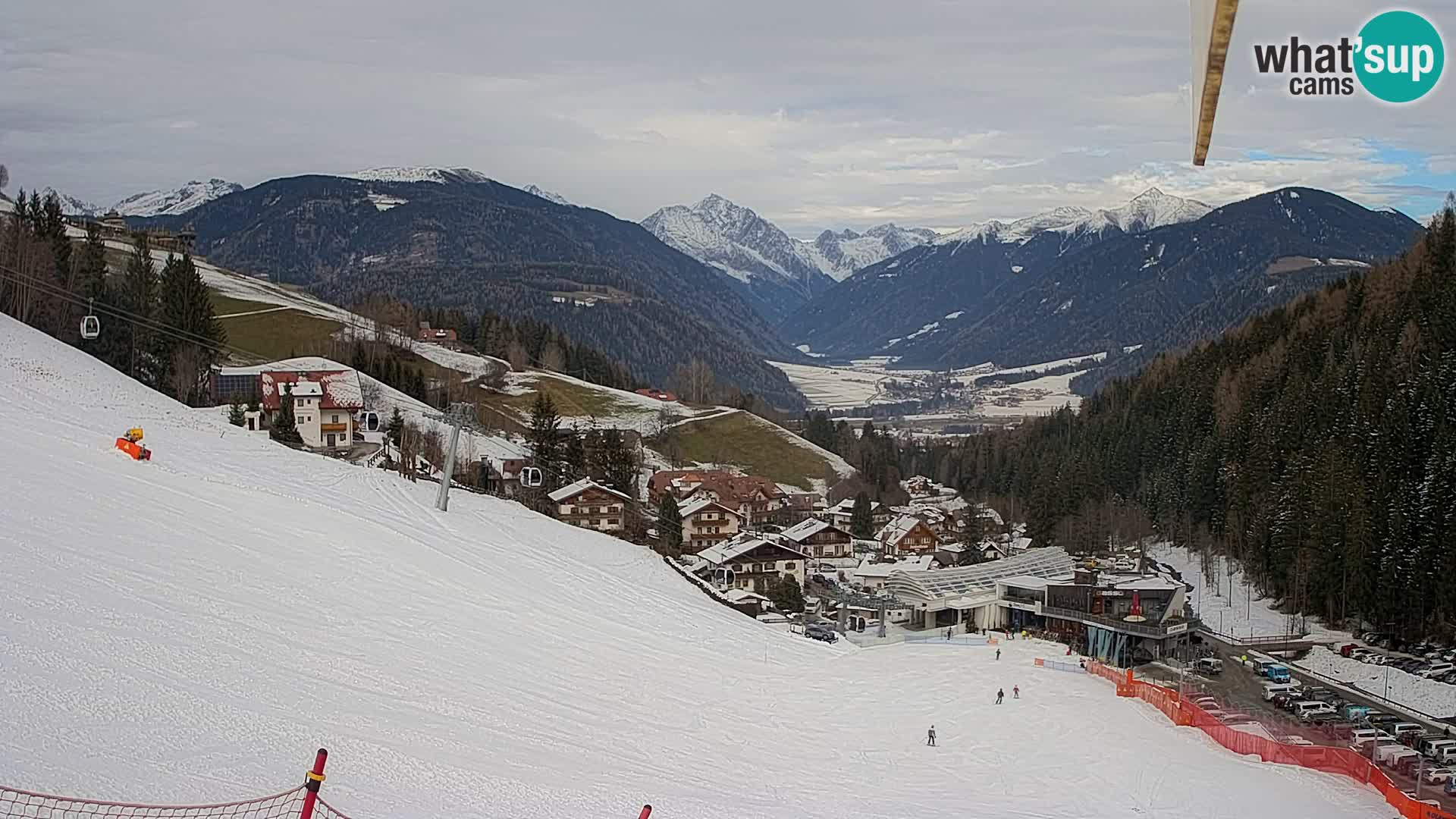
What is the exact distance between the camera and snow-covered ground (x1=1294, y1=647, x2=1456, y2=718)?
94.9 feet

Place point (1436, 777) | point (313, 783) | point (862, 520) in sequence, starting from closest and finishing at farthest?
point (313, 783) → point (1436, 777) → point (862, 520)

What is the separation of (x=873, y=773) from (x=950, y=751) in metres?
Result: 3.10

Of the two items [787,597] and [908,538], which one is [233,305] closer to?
[908,538]

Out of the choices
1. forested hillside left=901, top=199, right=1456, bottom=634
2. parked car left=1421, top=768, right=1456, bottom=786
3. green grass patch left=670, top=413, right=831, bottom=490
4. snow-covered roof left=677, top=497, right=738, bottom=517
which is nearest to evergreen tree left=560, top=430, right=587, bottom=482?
snow-covered roof left=677, top=497, right=738, bottom=517

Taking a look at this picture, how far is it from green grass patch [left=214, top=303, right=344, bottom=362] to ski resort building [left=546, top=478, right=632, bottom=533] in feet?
137

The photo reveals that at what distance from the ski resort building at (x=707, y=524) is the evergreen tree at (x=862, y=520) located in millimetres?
9137

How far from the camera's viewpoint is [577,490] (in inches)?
1951

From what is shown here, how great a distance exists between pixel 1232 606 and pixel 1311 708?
17.5 meters

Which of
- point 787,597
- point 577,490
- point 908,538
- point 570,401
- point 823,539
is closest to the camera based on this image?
point 787,597

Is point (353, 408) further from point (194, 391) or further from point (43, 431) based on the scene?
point (43, 431)

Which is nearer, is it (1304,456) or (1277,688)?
(1277,688)

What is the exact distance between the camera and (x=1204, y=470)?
60.6 metres

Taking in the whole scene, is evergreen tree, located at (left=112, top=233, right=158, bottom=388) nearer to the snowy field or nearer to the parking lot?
the parking lot

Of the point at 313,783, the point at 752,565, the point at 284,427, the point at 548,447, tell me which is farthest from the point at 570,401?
the point at 313,783
